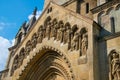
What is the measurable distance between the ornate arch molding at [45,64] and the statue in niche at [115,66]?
2736 millimetres

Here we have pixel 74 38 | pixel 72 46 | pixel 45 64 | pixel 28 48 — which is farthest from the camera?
pixel 28 48

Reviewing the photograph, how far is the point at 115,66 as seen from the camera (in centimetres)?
1001

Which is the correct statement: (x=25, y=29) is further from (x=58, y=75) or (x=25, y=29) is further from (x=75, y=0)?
(x=58, y=75)

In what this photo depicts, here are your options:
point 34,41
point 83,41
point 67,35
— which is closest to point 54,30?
point 67,35

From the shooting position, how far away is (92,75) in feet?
33.1

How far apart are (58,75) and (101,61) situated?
3.50 meters

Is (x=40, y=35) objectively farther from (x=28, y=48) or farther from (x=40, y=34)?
(x=28, y=48)

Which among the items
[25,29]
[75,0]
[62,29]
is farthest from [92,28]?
[25,29]

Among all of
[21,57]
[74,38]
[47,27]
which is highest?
[47,27]

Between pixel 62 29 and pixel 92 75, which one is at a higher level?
pixel 62 29

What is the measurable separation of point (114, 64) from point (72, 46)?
2.72m

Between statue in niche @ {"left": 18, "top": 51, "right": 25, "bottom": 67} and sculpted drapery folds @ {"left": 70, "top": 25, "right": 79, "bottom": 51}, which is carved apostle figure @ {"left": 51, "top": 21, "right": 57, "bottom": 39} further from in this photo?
statue in niche @ {"left": 18, "top": 51, "right": 25, "bottom": 67}

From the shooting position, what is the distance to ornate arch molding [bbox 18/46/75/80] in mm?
12562

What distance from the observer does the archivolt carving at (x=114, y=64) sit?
9834 millimetres
